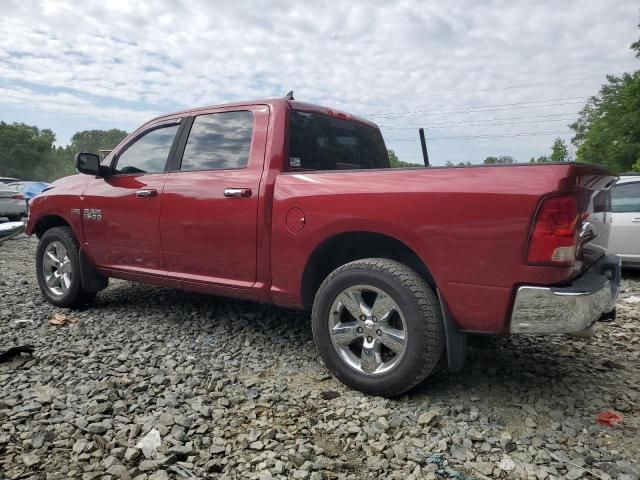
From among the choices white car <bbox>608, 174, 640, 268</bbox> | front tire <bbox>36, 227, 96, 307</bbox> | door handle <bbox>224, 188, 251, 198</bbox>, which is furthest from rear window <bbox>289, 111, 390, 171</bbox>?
white car <bbox>608, 174, 640, 268</bbox>

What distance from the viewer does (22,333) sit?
3.98 metres

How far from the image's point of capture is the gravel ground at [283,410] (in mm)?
2234

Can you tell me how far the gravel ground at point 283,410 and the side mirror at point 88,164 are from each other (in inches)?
53.0

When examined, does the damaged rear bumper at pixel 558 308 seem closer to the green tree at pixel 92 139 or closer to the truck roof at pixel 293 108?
the truck roof at pixel 293 108

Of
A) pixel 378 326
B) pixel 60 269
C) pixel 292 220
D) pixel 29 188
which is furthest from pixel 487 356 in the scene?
pixel 29 188

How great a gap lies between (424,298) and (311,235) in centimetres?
82

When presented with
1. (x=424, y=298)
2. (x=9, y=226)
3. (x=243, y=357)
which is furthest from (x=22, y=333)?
(x=9, y=226)

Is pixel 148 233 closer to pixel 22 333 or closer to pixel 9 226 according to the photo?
pixel 22 333

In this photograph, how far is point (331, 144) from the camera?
3795 millimetres

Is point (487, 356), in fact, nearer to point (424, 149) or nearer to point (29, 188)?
point (424, 149)

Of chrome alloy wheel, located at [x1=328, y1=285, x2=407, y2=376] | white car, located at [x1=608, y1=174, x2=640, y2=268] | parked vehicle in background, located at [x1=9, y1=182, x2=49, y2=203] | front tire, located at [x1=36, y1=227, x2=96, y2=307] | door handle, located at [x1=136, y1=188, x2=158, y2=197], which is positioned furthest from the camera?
parked vehicle in background, located at [x1=9, y1=182, x2=49, y2=203]

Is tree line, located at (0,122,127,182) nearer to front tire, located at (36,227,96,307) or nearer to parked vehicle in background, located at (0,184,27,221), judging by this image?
parked vehicle in background, located at (0,184,27,221)

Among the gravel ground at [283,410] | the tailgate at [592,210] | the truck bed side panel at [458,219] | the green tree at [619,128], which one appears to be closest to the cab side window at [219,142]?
the truck bed side panel at [458,219]

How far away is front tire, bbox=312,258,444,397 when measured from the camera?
2.65m
